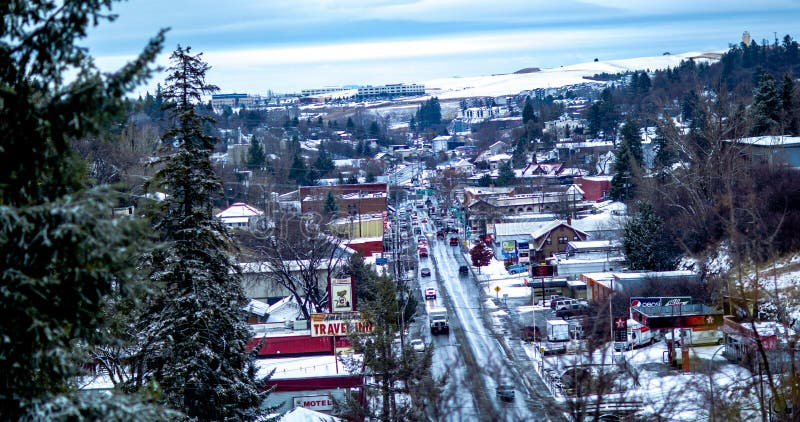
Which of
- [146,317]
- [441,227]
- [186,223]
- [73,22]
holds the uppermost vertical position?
[73,22]

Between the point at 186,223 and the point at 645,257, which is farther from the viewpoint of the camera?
the point at 645,257

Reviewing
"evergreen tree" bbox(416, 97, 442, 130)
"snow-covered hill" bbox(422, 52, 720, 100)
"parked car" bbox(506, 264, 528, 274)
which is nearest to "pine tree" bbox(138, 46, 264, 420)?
"parked car" bbox(506, 264, 528, 274)

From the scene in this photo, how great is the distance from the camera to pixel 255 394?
7.44 m

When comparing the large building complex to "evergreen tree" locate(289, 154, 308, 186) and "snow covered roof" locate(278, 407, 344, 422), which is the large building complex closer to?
"evergreen tree" locate(289, 154, 308, 186)

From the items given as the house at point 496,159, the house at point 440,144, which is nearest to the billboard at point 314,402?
the house at point 496,159

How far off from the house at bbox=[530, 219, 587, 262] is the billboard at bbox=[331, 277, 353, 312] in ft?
42.6

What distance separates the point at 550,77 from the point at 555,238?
152860mm

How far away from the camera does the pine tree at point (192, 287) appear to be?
6777 mm

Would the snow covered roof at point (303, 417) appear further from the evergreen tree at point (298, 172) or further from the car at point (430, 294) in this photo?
the evergreen tree at point (298, 172)

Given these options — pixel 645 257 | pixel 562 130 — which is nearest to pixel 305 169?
pixel 562 130

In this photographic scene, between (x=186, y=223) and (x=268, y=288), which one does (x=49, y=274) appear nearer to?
(x=186, y=223)

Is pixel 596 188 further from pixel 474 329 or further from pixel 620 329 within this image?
pixel 620 329

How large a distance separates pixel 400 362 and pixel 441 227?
28750 mm

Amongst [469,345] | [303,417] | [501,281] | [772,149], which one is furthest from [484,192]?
[303,417]
